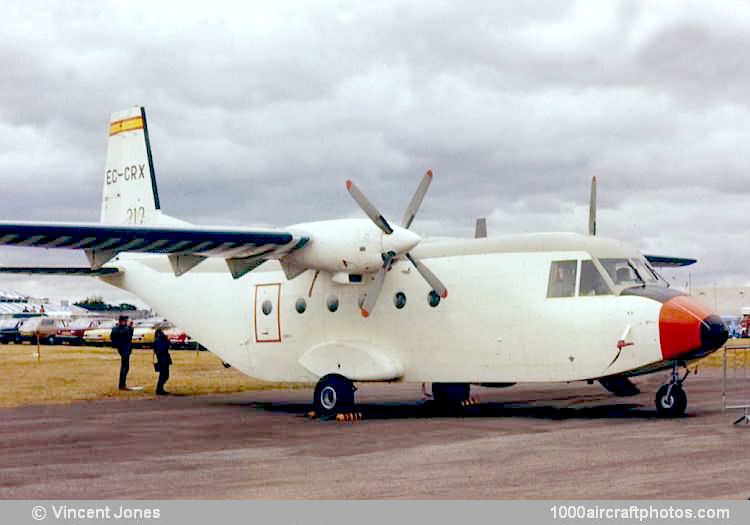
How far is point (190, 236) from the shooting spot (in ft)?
57.0

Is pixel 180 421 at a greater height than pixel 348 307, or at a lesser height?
lesser

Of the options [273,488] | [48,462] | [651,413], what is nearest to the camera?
[273,488]

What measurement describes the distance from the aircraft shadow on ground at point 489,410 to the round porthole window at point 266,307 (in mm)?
2176

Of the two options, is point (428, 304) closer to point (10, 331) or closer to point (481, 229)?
point (481, 229)

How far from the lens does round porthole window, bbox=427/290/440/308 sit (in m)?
18.2

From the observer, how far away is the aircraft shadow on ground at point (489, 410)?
1808 centimetres

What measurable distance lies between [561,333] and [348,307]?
180 inches

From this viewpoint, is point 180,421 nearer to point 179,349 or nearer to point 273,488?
point 273,488

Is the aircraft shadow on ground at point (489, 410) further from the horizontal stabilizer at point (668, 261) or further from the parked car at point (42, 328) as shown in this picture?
the parked car at point (42, 328)

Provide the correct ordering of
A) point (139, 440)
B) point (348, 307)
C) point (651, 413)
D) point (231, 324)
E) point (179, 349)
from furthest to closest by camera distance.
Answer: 1. point (179, 349)
2. point (231, 324)
3. point (348, 307)
4. point (651, 413)
5. point (139, 440)

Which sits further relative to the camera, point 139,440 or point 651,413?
point 651,413

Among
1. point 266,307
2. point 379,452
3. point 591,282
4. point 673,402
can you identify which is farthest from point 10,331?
point 379,452

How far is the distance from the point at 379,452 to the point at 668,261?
52.2 ft
